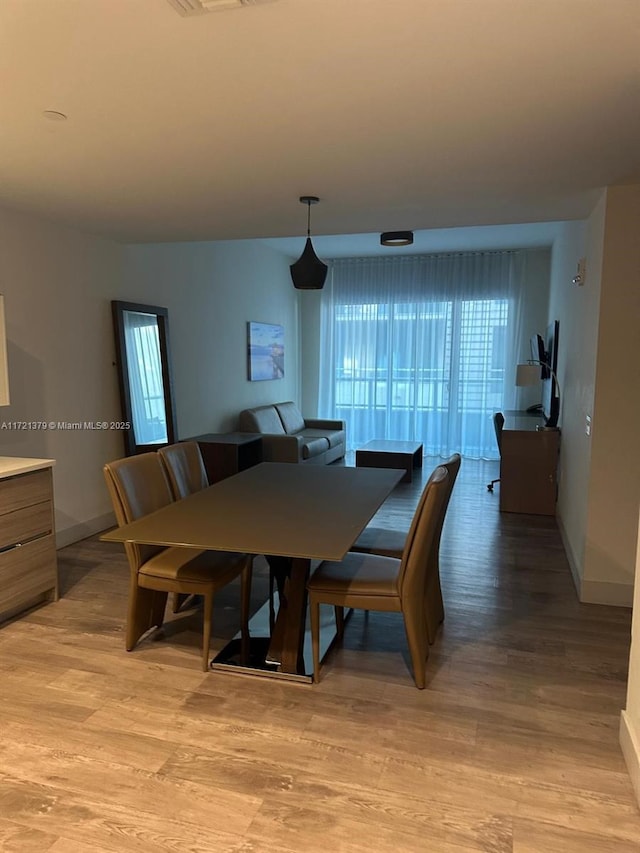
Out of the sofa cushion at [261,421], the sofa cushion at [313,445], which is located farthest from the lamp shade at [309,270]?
the sofa cushion at [261,421]

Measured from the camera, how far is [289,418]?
7.42 meters

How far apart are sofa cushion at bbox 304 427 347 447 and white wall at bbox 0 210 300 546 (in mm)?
1275

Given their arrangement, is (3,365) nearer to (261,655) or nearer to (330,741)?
(261,655)

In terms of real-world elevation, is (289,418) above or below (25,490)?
below

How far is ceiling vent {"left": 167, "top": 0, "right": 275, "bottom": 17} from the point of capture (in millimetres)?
1475

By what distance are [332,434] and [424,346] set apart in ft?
6.00

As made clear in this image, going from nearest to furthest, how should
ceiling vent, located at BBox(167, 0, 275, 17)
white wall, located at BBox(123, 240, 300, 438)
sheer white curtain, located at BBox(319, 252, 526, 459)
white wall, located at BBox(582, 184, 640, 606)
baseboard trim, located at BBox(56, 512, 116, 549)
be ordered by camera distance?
ceiling vent, located at BBox(167, 0, 275, 17) → white wall, located at BBox(582, 184, 640, 606) → baseboard trim, located at BBox(56, 512, 116, 549) → white wall, located at BBox(123, 240, 300, 438) → sheer white curtain, located at BBox(319, 252, 526, 459)

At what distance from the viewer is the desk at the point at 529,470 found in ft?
16.7

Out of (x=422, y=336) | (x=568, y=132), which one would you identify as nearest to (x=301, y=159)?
(x=568, y=132)

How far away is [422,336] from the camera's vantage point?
7.92m

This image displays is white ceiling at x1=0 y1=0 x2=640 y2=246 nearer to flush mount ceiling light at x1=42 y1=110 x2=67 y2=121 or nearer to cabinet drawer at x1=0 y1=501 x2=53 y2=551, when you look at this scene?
flush mount ceiling light at x1=42 y1=110 x2=67 y2=121

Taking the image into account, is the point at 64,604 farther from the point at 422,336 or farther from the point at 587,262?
the point at 422,336

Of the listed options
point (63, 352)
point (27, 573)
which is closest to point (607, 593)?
point (27, 573)

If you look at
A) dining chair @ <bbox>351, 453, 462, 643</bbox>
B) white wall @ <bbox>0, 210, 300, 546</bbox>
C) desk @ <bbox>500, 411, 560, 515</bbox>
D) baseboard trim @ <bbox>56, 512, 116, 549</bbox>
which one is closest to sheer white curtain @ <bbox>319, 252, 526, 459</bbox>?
white wall @ <bbox>0, 210, 300, 546</bbox>
